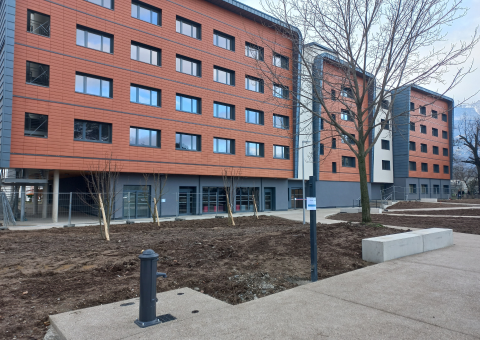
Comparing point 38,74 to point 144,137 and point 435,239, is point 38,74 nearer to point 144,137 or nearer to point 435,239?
point 144,137

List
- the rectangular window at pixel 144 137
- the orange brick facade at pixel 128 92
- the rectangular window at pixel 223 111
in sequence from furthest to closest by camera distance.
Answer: the rectangular window at pixel 223 111
the rectangular window at pixel 144 137
the orange brick facade at pixel 128 92

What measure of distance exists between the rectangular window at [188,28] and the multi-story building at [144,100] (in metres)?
0.08

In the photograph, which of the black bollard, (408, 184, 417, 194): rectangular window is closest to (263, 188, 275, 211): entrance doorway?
(408, 184, 417, 194): rectangular window

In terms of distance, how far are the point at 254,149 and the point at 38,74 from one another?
17.7 meters

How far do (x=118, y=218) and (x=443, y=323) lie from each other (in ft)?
70.2

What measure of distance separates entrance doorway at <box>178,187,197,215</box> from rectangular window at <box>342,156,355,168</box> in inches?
823

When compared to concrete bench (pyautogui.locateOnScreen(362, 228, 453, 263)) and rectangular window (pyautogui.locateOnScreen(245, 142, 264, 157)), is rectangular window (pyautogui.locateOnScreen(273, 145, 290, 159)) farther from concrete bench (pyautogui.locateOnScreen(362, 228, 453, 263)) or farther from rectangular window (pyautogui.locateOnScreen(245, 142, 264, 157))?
concrete bench (pyautogui.locateOnScreen(362, 228, 453, 263))

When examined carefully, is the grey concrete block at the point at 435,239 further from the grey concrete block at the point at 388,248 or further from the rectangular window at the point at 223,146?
the rectangular window at the point at 223,146

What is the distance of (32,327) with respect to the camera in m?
4.11

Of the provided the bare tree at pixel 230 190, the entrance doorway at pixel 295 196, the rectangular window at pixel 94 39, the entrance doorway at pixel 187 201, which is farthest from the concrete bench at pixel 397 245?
the entrance doorway at pixel 295 196

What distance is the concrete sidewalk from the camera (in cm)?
364

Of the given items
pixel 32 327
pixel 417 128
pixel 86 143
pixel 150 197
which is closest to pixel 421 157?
pixel 417 128

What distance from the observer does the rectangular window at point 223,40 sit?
2850 cm

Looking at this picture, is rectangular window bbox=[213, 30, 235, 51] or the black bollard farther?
rectangular window bbox=[213, 30, 235, 51]
